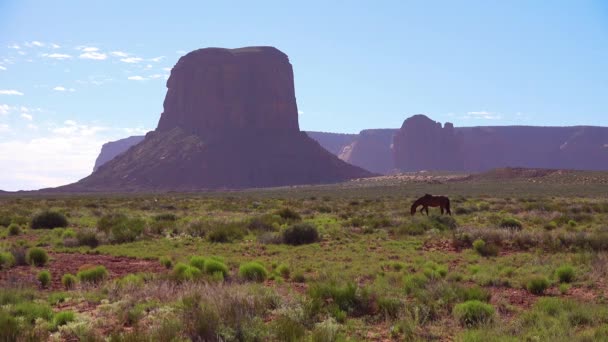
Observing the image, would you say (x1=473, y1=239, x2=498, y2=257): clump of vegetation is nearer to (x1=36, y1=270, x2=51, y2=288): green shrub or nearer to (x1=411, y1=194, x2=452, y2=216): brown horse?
(x1=411, y1=194, x2=452, y2=216): brown horse

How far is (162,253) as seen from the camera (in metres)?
17.5

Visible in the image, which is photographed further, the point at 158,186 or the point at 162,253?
the point at 158,186

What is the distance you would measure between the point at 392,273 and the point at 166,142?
5240 inches

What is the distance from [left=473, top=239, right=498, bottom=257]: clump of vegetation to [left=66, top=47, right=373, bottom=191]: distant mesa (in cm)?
11033

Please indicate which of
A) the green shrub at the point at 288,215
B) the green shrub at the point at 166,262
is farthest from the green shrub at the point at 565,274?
the green shrub at the point at 288,215

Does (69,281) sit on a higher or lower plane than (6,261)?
lower

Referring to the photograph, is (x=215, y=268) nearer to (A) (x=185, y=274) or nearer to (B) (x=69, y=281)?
(A) (x=185, y=274)

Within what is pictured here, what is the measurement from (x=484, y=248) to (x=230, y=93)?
140 metres

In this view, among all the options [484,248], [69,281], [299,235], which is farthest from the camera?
[299,235]

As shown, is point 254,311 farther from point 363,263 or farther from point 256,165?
point 256,165

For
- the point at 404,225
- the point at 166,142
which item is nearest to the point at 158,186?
the point at 166,142

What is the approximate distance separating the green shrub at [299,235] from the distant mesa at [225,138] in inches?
4149

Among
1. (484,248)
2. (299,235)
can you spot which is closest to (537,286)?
(484,248)

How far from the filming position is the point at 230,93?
499 ft
